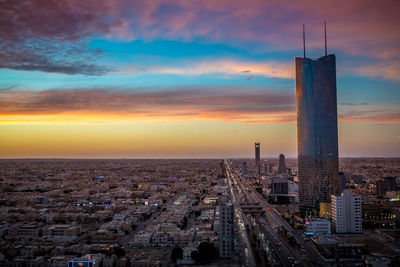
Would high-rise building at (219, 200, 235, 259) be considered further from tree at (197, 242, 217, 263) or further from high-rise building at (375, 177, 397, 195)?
high-rise building at (375, 177, 397, 195)

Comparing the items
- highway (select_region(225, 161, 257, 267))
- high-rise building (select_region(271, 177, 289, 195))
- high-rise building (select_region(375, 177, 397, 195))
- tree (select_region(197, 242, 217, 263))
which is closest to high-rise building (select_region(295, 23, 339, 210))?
highway (select_region(225, 161, 257, 267))

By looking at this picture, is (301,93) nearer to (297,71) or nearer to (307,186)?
(297,71)

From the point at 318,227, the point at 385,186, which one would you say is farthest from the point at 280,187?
the point at 318,227

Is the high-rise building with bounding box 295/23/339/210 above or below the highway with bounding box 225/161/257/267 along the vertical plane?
above

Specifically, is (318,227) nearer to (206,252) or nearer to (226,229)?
(226,229)

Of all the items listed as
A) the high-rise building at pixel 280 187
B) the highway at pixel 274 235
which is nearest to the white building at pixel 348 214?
the highway at pixel 274 235

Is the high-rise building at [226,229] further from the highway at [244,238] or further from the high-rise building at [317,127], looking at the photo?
the high-rise building at [317,127]
